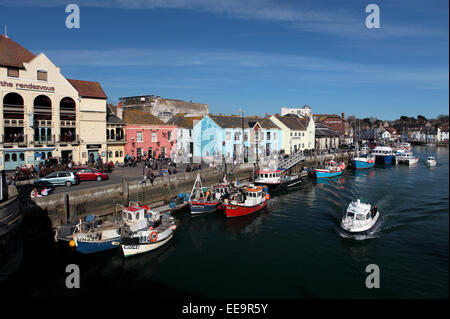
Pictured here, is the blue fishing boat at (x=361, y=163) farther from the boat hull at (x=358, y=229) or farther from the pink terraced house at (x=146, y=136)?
the boat hull at (x=358, y=229)

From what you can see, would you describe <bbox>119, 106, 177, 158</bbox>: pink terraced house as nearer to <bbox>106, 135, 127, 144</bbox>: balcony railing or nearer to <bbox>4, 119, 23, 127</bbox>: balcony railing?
<bbox>106, 135, 127, 144</bbox>: balcony railing

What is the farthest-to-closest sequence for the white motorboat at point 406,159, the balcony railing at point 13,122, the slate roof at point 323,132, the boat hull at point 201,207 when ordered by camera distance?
the slate roof at point 323,132
the white motorboat at point 406,159
the balcony railing at point 13,122
the boat hull at point 201,207

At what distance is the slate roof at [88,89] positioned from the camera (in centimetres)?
4441

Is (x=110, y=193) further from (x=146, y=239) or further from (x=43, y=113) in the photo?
(x=43, y=113)

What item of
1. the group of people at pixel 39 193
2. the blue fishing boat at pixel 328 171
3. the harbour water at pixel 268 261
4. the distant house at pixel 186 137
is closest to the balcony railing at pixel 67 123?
the group of people at pixel 39 193

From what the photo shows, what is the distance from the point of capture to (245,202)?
3400cm

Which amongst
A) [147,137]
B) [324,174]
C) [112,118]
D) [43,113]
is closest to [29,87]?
[43,113]

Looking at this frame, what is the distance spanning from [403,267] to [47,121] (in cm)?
3928

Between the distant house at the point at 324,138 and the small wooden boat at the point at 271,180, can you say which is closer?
the small wooden boat at the point at 271,180

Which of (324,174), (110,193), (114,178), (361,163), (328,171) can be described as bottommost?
(324,174)

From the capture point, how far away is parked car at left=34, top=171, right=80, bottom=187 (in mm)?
31158

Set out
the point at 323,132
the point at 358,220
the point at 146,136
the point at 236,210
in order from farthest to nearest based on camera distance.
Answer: the point at 323,132 < the point at 146,136 < the point at 236,210 < the point at 358,220

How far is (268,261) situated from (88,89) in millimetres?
34481

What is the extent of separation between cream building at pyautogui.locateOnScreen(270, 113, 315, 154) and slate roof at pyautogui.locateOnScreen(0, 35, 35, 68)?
154 feet
